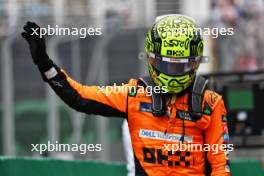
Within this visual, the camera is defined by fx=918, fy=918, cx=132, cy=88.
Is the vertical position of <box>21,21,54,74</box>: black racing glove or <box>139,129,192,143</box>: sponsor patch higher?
<box>21,21,54,74</box>: black racing glove

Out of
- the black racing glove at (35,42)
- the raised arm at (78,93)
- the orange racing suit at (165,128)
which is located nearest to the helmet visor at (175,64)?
the orange racing suit at (165,128)

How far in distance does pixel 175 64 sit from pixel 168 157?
56 cm

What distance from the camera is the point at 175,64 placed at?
545 cm

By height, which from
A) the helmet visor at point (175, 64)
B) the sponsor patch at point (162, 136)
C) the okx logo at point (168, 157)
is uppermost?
the helmet visor at point (175, 64)

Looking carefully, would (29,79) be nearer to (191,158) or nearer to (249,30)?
(249,30)

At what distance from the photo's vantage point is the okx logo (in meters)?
5.48

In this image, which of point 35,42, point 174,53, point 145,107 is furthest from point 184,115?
point 35,42

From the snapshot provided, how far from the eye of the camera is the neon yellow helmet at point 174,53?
5426mm

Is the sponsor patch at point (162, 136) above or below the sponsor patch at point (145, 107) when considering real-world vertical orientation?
below

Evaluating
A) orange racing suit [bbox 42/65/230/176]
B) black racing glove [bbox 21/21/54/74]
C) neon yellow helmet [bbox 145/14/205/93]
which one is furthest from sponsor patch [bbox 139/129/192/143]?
black racing glove [bbox 21/21/54/74]

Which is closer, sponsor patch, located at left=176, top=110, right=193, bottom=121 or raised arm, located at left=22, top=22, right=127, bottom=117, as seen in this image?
raised arm, located at left=22, top=22, right=127, bottom=117

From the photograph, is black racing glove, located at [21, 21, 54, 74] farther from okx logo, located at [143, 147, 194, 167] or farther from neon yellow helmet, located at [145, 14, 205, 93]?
okx logo, located at [143, 147, 194, 167]

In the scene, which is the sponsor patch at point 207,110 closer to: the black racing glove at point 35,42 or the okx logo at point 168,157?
the okx logo at point 168,157

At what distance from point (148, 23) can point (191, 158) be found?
24.1 feet
